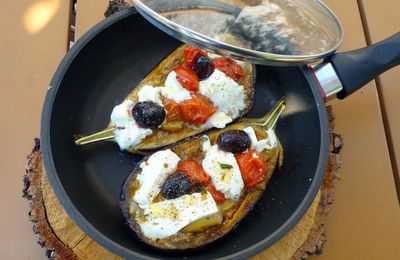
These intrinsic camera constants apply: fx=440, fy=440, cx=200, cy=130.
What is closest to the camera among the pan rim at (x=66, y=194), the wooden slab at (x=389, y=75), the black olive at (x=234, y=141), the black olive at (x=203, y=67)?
the pan rim at (x=66, y=194)

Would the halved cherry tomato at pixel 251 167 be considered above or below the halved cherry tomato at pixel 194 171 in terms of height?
below

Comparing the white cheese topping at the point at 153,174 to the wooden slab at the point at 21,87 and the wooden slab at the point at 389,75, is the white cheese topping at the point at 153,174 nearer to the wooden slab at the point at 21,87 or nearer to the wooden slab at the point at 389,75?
the wooden slab at the point at 21,87

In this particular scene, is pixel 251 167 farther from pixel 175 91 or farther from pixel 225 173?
pixel 175 91

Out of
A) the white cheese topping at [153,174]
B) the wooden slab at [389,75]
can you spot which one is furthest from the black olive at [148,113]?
the wooden slab at [389,75]

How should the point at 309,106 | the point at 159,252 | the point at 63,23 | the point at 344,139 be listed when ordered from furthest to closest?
the point at 63,23 → the point at 344,139 → the point at 309,106 → the point at 159,252

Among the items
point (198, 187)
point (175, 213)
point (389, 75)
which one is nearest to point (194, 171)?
point (198, 187)

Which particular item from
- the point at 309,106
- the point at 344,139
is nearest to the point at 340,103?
the point at 344,139

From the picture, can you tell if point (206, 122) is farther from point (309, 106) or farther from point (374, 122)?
point (374, 122)
